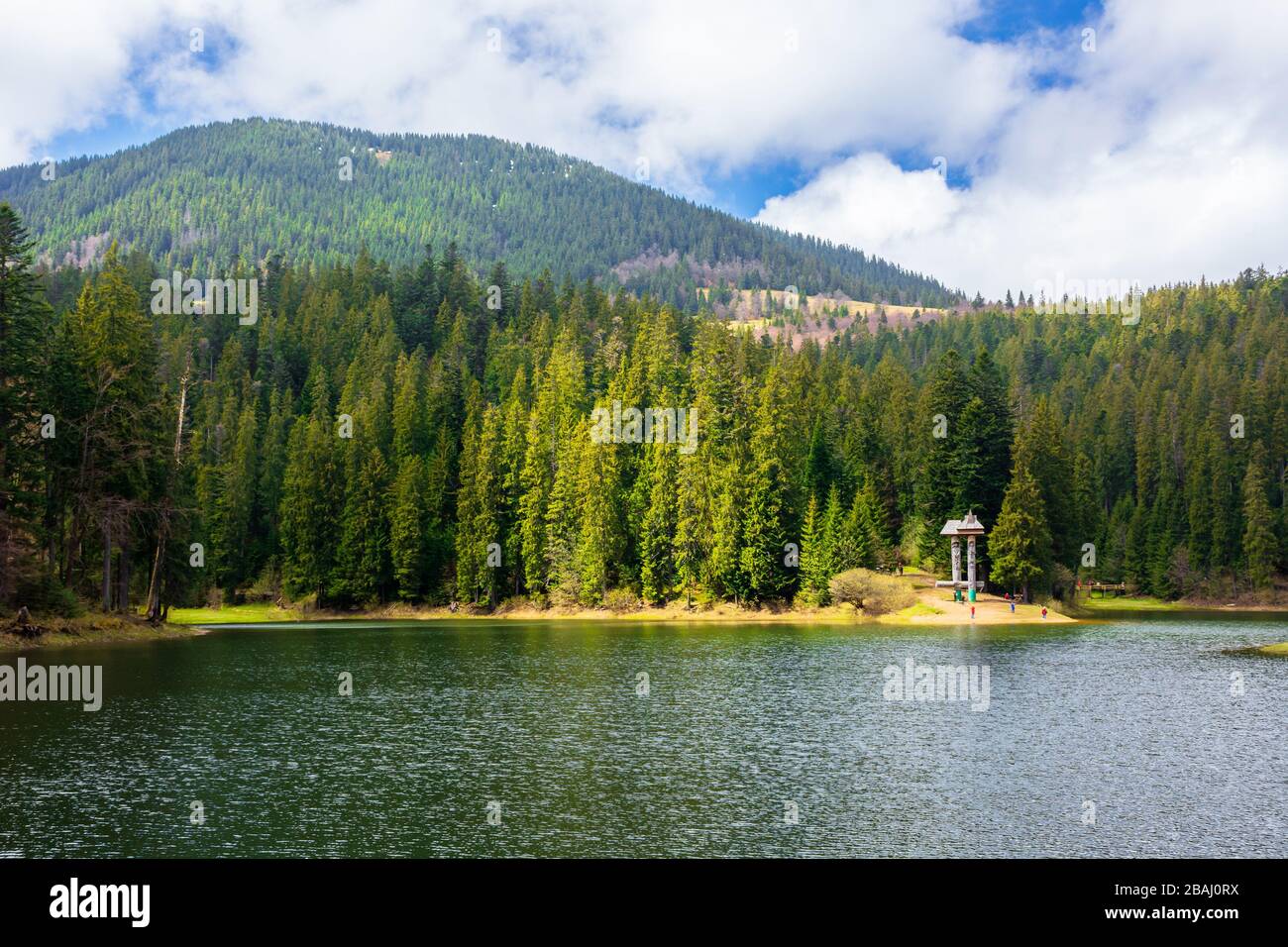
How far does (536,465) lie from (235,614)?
34964 mm

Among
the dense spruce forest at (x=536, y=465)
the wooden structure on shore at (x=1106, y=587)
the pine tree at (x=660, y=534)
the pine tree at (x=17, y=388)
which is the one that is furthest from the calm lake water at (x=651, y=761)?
the wooden structure on shore at (x=1106, y=587)

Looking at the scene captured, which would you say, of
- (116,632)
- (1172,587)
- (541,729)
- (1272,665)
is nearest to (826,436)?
(1172,587)

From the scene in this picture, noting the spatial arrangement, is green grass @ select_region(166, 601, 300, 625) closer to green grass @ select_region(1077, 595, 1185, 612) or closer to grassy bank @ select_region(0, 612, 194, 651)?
grassy bank @ select_region(0, 612, 194, 651)

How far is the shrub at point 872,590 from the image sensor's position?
91.0m

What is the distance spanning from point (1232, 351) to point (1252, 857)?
188 meters

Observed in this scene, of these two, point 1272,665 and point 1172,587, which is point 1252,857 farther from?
point 1172,587

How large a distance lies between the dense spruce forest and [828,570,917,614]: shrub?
3.10 meters

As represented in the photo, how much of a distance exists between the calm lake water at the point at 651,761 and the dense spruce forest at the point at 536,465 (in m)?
21.9

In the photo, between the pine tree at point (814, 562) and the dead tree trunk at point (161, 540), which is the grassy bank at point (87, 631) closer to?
the dead tree trunk at point (161, 540)

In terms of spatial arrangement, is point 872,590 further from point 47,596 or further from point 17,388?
point 17,388

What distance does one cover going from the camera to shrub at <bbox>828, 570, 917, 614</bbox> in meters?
91.0

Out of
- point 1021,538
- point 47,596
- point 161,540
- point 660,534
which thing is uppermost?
point 161,540

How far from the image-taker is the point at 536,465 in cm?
11169

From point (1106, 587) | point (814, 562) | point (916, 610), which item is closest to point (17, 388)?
point (814, 562)
